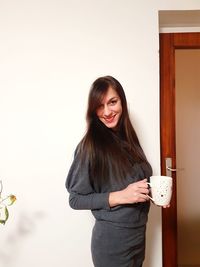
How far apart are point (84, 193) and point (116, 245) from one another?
0.22 m

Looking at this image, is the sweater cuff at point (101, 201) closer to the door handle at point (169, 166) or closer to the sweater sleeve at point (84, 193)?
the sweater sleeve at point (84, 193)

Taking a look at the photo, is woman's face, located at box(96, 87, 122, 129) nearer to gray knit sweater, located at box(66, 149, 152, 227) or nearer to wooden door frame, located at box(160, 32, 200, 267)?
gray knit sweater, located at box(66, 149, 152, 227)

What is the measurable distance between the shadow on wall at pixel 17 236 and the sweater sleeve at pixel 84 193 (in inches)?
20.1

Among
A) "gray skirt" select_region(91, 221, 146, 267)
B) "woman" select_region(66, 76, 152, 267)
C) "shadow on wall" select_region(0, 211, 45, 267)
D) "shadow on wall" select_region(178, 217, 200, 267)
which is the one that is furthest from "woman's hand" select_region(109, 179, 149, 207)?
"shadow on wall" select_region(178, 217, 200, 267)

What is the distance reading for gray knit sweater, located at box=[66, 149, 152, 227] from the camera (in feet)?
3.28

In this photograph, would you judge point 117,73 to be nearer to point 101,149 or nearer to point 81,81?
point 81,81

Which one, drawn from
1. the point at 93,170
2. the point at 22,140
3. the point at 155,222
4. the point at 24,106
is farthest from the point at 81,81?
the point at 155,222

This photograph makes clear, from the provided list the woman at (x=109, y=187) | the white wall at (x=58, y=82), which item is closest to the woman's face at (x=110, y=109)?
the woman at (x=109, y=187)

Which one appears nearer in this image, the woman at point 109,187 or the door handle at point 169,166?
the woman at point 109,187

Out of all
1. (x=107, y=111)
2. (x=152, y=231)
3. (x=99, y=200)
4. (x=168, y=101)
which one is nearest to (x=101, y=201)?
(x=99, y=200)

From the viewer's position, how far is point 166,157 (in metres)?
1.58

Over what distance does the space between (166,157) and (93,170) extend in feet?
2.29

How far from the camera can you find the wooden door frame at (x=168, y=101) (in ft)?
5.19

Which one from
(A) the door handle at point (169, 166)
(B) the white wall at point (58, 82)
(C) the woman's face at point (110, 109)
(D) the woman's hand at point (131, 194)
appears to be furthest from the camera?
(A) the door handle at point (169, 166)
